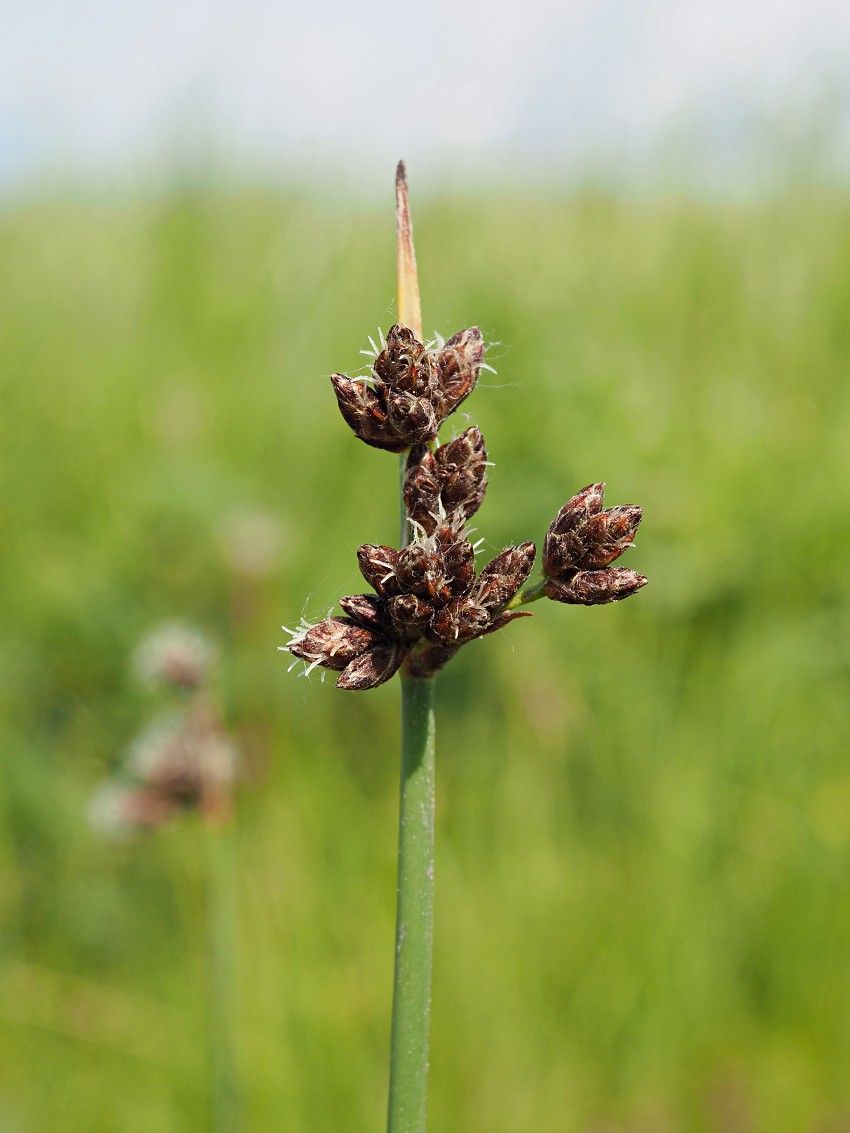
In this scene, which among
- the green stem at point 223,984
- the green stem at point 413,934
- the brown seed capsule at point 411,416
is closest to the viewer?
the green stem at point 413,934

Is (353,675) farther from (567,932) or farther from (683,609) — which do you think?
(683,609)

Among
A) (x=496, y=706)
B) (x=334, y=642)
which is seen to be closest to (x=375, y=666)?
(x=334, y=642)

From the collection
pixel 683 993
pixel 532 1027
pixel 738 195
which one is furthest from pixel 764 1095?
pixel 738 195

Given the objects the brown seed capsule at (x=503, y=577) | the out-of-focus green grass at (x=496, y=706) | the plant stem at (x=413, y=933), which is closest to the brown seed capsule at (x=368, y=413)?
the brown seed capsule at (x=503, y=577)

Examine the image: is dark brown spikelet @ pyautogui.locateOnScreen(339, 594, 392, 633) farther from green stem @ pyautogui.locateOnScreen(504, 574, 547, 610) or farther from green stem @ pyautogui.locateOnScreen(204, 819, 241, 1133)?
green stem @ pyautogui.locateOnScreen(204, 819, 241, 1133)

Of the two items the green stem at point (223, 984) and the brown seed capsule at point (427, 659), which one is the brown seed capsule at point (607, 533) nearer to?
the brown seed capsule at point (427, 659)

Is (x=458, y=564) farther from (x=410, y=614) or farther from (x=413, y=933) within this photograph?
(x=413, y=933)

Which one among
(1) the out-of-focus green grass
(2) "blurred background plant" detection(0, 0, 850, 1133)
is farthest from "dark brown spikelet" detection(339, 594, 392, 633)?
(1) the out-of-focus green grass

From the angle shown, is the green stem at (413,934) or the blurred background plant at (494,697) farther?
the blurred background plant at (494,697)
